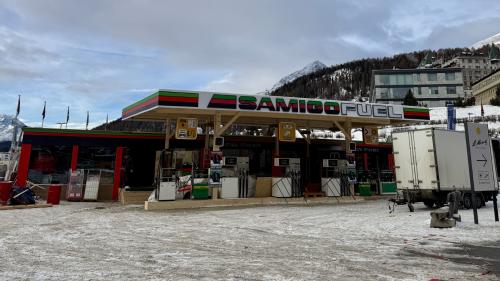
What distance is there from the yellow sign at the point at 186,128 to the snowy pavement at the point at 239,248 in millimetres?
5624

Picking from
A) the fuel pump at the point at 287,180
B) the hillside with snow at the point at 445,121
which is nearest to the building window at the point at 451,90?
the hillside with snow at the point at 445,121

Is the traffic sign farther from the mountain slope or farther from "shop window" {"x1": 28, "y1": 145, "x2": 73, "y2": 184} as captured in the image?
the mountain slope

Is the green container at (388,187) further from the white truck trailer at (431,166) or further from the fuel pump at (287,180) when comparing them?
the white truck trailer at (431,166)

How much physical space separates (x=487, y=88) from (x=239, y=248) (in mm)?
117935

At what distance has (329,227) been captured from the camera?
34.0ft

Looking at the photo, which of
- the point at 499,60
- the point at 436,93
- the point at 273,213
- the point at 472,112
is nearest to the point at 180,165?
the point at 273,213

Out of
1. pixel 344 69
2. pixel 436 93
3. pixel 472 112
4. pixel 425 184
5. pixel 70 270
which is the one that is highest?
pixel 344 69

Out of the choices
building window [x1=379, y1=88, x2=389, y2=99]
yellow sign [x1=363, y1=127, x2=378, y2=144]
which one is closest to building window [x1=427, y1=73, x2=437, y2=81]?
building window [x1=379, y1=88, x2=389, y2=99]

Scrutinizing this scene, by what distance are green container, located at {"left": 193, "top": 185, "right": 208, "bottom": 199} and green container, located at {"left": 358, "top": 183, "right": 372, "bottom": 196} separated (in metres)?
9.23

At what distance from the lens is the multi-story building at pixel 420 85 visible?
9438cm

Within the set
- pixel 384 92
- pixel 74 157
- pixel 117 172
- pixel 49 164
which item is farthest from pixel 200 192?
pixel 384 92

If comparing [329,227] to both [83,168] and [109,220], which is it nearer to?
[109,220]

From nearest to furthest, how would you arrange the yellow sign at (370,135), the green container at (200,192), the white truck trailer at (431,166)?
→ the white truck trailer at (431,166) < the green container at (200,192) < the yellow sign at (370,135)

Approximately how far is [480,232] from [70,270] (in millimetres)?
9534
